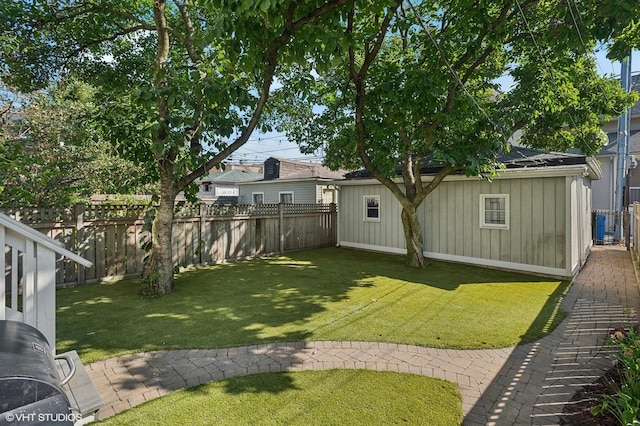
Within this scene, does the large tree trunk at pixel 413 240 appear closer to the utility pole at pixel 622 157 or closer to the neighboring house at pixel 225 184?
the utility pole at pixel 622 157

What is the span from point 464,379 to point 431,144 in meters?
5.49

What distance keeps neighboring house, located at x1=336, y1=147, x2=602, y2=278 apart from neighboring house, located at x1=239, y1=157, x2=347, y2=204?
6879 mm

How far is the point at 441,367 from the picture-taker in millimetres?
3430

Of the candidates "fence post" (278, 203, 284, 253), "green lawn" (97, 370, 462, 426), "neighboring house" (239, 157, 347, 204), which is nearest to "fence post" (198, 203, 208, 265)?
"fence post" (278, 203, 284, 253)

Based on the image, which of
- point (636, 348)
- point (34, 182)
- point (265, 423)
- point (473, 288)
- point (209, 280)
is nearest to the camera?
point (265, 423)

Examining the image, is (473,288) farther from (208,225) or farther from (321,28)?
(208,225)

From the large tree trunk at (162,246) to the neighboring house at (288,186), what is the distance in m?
10.5

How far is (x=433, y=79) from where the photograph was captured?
660 cm

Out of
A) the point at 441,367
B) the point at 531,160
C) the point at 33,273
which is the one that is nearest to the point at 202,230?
the point at 33,273

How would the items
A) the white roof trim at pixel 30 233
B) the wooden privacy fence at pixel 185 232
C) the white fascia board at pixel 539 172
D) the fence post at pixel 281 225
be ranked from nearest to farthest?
1. the white roof trim at pixel 30 233
2. the wooden privacy fence at pixel 185 232
3. the white fascia board at pixel 539 172
4. the fence post at pixel 281 225

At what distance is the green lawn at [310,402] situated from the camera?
8.39 feet

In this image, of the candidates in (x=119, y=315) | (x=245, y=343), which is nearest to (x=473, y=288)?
(x=245, y=343)

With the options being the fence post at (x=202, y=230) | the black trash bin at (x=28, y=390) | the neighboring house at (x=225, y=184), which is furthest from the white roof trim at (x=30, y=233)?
the neighboring house at (x=225, y=184)

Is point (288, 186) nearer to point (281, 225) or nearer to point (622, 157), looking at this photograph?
point (281, 225)
